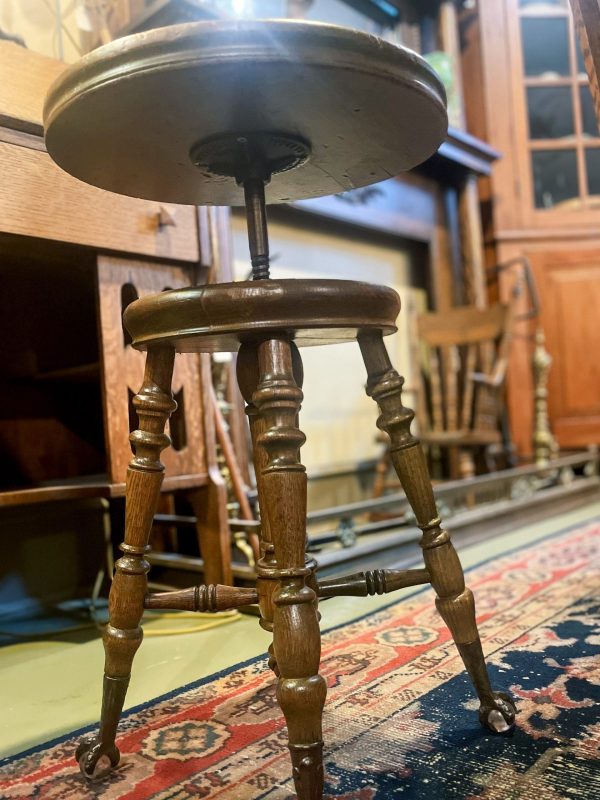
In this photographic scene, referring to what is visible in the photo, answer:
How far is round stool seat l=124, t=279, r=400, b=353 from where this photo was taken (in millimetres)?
679

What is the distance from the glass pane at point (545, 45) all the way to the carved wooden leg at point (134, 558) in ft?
12.1

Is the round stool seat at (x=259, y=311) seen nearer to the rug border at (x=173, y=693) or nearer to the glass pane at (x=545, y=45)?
the rug border at (x=173, y=693)

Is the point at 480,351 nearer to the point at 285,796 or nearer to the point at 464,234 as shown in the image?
the point at 464,234

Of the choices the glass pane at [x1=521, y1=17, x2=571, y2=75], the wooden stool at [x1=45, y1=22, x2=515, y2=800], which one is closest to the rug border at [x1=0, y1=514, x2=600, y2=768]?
the wooden stool at [x1=45, y1=22, x2=515, y2=800]

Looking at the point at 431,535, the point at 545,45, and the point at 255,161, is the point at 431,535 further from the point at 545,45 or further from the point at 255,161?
the point at 545,45

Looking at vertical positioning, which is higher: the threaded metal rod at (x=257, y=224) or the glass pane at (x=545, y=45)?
the glass pane at (x=545, y=45)

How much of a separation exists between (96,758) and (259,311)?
518 millimetres

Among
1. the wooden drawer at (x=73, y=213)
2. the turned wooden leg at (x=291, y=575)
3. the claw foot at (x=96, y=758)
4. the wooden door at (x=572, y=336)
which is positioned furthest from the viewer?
the wooden door at (x=572, y=336)

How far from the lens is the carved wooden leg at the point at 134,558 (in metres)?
0.78

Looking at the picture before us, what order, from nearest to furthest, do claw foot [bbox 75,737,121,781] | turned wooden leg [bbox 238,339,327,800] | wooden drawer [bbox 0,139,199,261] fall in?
turned wooden leg [bbox 238,339,327,800], claw foot [bbox 75,737,121,781], wooden drawer [bbox 0,139,199,261]

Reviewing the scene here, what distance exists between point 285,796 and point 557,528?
1765mm

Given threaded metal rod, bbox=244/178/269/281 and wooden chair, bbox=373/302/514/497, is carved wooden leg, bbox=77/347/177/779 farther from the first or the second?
wooden chair, bbox=373/302/514/497

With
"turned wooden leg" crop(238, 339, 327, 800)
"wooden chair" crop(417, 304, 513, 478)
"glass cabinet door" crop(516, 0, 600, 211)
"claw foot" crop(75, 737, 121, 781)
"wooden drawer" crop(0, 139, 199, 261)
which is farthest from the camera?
"glass cabinet door" crop(516, 0, 600, 211)

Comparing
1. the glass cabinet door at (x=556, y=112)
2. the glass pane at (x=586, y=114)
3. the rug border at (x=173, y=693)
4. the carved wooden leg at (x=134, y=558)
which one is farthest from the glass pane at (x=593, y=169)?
the carved wooden leg at (x=134, y=558)
